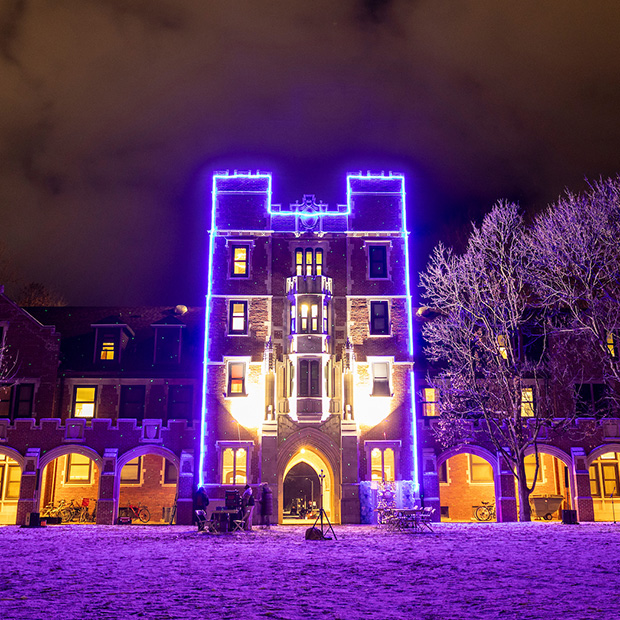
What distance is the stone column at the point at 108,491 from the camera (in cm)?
3177

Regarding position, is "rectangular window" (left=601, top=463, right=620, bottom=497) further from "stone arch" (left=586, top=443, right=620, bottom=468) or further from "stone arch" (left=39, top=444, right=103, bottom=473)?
"stone arch" (left=39, top=444, right=103, bottom=473)

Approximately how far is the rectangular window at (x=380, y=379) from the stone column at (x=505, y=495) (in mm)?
6546

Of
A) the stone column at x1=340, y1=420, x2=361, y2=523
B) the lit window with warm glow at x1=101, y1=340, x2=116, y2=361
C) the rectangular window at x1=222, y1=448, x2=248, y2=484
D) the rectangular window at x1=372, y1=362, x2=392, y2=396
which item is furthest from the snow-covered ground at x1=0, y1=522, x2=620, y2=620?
the lit window with warm glow at x1=101, y1=340, x2=116, y2=361

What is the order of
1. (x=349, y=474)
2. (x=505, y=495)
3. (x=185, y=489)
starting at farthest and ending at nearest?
(x=349, y=474)
(x=505, y=495)
(x=185, y=489)

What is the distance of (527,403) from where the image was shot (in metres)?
35.8

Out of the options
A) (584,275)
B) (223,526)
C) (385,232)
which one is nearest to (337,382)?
(385,232)

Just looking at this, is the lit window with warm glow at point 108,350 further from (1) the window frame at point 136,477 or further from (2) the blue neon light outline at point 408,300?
(2) the blue neon light outline at point 408,300

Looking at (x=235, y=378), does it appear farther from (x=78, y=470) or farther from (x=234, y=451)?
(x=78, y=470)

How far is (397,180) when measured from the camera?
3822 cm

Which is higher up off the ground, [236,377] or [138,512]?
[236,377]

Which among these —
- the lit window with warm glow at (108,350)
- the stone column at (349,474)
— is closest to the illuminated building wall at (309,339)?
the stone column at (349,474)

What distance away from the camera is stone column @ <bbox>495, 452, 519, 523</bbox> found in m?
32.4

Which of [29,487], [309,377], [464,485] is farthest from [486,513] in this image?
[29,487]

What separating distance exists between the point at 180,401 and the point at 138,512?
240 inches
